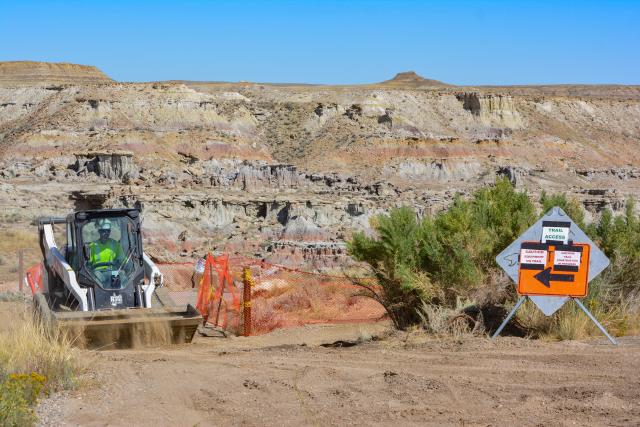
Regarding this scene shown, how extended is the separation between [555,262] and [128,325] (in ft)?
16.4

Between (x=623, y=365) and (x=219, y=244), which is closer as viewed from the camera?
(x=623, y=365)

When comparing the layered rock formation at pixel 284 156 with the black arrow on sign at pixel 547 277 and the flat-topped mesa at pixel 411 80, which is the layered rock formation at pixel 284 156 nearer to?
the black arrow on sign at pixel 547 277

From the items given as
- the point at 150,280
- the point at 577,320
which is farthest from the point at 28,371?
the point at 577,320

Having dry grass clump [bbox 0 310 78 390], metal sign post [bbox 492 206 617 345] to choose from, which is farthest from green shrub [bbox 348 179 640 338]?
dry grass clump [bbox 0 310 78 390]

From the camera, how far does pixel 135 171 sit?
51.0 meters

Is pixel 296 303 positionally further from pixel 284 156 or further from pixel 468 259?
pixel 284 156

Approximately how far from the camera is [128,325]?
427 inches

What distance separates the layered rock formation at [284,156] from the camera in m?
40.7

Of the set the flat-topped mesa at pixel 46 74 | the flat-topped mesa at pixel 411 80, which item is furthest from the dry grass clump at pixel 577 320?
the flat-topped mesa at pixel 411 80

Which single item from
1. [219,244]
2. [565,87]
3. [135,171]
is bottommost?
[219,244]

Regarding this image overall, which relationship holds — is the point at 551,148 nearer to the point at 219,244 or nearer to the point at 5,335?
the point at 219,244

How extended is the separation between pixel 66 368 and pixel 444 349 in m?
3.94

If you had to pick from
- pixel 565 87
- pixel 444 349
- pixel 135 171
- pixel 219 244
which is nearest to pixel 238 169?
pixel 135 171

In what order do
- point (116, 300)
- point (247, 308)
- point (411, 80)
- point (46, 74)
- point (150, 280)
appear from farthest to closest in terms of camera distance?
point (411, 80) → point (46, 74) → point (247, 308) → point (150, 280) → point (116, 300)
